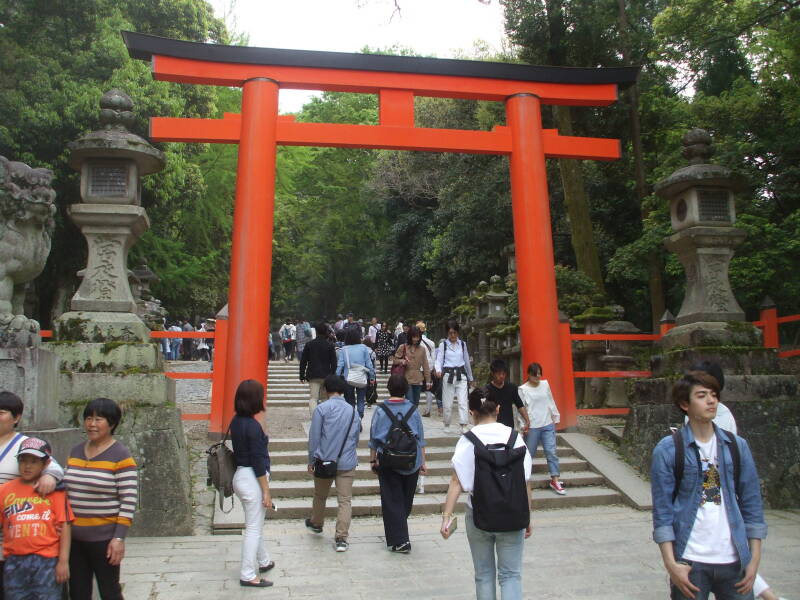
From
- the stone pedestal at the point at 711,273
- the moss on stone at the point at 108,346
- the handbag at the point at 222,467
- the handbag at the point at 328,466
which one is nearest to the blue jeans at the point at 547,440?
the stone pedestal at the point at 711,273

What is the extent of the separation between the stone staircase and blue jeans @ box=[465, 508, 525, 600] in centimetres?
312

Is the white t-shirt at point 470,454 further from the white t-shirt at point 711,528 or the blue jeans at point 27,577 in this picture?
the blue jeans at point 27,577

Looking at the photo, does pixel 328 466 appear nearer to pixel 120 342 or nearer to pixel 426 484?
pixel 426 484

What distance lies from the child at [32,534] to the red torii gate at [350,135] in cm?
511

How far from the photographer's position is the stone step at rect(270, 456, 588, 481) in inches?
282

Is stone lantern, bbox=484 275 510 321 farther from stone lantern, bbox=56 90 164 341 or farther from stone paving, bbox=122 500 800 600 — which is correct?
stone lantern, bbox=56 90 164 341

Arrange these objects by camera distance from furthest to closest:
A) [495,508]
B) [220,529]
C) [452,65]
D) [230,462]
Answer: [452,65] → [220,529] → [230,462] → [495,508]

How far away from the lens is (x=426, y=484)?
7.12 meters

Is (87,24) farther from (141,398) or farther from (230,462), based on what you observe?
(230,462)

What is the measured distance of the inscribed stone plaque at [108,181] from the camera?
7078mm

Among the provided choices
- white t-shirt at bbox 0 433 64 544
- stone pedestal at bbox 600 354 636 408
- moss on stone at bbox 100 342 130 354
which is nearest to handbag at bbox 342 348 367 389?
moss on stone at bbox 100 342 130 354

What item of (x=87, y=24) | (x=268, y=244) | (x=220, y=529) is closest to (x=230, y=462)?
(x=220, y=529)

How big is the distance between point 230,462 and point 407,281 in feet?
73.8

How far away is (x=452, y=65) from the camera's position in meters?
9.77
